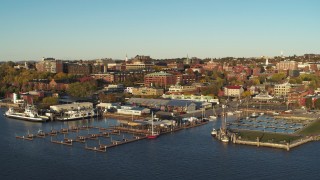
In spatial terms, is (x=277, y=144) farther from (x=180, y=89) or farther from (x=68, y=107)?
(x=180, y=89)

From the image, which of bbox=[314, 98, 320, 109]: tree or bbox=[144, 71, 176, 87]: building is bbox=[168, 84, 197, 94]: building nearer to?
bbox=[144, 71, 176, 87]: building

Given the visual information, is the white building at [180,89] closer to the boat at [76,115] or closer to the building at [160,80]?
the building at [160,80]

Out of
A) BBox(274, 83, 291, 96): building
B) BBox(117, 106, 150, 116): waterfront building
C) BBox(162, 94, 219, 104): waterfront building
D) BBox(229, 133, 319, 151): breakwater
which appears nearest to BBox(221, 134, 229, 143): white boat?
BBox(229, 133, 319, 151): breakwater

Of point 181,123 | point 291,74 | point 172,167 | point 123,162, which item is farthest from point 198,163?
point 291,74

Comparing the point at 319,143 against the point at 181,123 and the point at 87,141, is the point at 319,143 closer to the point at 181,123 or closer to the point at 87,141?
the point at 181,123

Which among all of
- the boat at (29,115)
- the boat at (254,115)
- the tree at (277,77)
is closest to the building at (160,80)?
the tree at (277,77)
